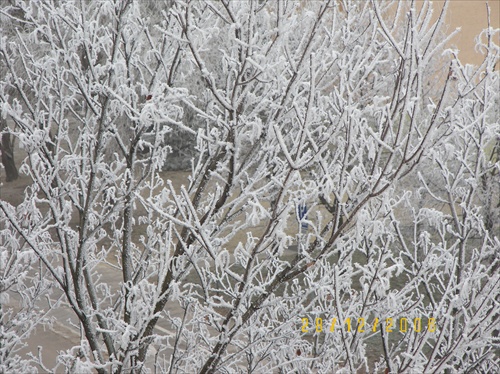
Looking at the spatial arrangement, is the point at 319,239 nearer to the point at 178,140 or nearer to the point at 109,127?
the point at 109,127

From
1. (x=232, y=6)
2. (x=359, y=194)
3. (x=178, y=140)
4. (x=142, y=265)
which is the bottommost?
(x=178, y=140)

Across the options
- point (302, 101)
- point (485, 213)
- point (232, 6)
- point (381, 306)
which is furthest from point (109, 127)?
point (485, 213)

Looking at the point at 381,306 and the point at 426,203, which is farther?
the point at 426,203

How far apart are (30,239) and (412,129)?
291cm

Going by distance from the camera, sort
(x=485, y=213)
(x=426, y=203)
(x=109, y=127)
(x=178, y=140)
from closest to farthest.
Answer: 1. (x=109, y=127)
2. (x=485, y=213)
3. (x=426, y=203)
4. (x=178, y=140)

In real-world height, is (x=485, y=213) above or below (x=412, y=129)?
below

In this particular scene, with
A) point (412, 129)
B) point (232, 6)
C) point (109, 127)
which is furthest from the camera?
point (109, 127)

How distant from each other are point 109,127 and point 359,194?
2.17 m

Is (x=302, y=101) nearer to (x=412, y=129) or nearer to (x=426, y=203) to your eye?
(x=412, y=129)

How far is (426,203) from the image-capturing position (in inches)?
514

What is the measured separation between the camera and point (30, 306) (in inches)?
232

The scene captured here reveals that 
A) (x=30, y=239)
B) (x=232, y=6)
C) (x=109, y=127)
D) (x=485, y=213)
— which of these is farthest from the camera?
(x=485, y=213)

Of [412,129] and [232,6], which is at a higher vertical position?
[232,6]

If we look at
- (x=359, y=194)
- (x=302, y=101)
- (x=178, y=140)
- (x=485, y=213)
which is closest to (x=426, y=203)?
(x=485, y=213)
